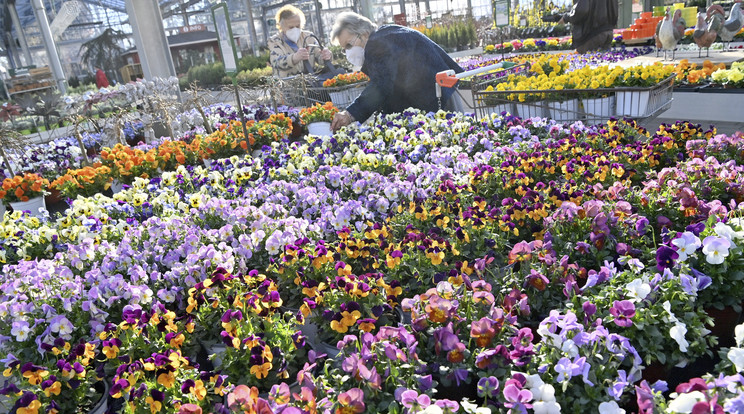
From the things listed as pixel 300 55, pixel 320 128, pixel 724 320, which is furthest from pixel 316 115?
pixel 724 320

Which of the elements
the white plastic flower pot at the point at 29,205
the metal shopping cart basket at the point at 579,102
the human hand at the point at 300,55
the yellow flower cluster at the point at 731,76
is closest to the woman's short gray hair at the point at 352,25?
the metal shopping cart basket at the point at 579,102

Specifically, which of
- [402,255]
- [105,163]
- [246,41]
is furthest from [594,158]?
[246,41]

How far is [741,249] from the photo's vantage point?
1.95 metres

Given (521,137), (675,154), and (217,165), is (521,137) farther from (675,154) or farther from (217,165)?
(217,165)

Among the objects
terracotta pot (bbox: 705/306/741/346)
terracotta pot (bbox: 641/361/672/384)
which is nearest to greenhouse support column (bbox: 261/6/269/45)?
terracotta pot (bbox: 705/306/741/346)

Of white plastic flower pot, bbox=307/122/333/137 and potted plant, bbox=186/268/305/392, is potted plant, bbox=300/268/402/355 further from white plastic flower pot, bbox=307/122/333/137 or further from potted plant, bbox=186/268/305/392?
white plastic flower pot, bbox=307/122/333/137

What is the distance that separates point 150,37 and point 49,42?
7681 mm

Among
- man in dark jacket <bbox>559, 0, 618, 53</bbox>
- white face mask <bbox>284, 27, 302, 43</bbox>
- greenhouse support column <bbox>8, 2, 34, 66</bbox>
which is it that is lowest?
man in dark jacket <bbox>559, 0, 618, 53</bbox>

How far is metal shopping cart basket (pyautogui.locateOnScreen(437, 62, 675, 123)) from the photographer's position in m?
4.45

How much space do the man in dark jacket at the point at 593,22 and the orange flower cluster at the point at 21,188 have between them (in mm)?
9675

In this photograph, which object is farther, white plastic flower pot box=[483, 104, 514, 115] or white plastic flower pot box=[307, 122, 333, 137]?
white plastic flower pot box=[307, 122, 333, 137]

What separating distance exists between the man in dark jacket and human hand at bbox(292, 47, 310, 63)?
5512 millimetres

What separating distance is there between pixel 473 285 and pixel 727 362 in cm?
81

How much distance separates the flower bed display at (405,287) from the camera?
5.38 feet
